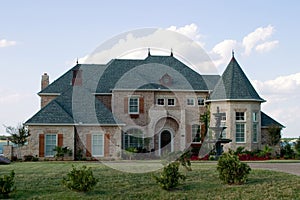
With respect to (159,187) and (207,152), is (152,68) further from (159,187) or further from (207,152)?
(159,187)

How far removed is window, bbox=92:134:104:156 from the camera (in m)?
35.9

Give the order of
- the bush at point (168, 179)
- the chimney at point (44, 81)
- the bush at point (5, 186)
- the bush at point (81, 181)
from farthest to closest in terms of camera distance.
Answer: the chimney at point (44, 81)
the bush at point (168, 179)
the bush at point (81, 181)
the bush at point (5, 186)

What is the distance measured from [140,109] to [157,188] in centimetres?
2101

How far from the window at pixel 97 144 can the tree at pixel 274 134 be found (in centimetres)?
1255

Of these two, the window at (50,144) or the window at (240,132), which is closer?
the window at (50,144)

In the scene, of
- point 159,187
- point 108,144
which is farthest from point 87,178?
point 108,144

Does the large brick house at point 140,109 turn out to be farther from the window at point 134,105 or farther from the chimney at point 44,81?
the chimney at point 44,81

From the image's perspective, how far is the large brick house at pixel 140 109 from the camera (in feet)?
117

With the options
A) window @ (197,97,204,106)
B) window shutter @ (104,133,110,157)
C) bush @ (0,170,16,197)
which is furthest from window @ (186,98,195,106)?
bush @ (0,170,16,197)

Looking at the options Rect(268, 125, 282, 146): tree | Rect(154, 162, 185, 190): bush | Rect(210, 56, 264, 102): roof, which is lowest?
Rect(154, 162, 185, 190): bush

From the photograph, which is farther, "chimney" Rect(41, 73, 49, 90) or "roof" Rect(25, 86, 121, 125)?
"chimney" Rect(41, 73, 49, 90)

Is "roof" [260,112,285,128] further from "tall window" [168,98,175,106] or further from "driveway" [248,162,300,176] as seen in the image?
"driveway" [248,162,300,176]

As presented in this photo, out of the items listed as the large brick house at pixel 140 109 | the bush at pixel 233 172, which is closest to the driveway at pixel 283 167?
the bush at pixel 233 172

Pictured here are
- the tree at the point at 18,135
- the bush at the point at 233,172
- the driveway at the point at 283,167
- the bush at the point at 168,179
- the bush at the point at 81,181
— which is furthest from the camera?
the tree at the point at 18,135
